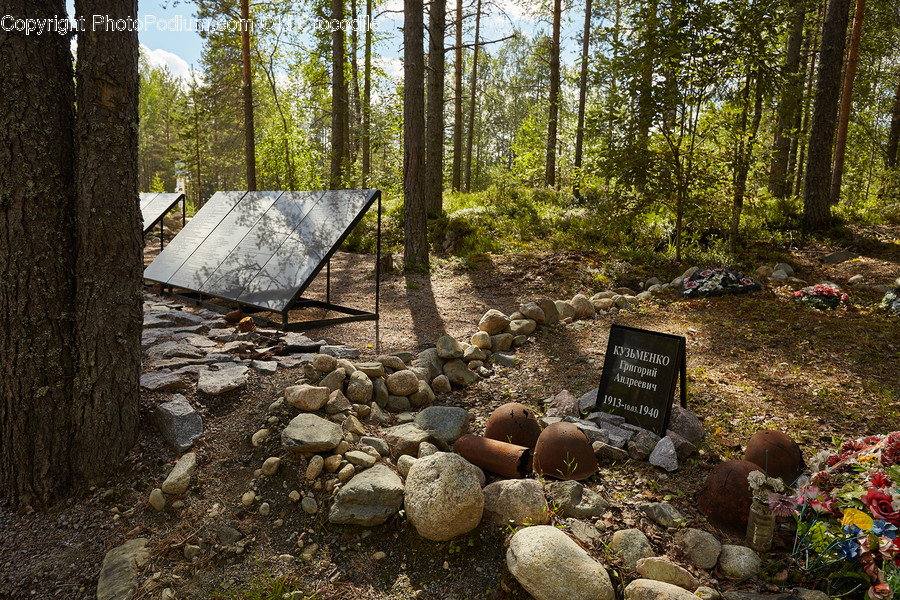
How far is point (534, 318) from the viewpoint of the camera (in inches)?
217

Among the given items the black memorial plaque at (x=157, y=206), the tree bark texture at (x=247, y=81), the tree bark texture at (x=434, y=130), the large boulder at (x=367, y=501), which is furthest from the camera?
the tree bark texture at (x=247, y=81)

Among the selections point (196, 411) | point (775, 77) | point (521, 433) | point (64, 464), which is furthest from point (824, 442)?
point (775, 77)

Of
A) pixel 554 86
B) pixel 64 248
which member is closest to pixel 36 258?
pixel 64 248

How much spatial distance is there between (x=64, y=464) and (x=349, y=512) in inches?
59.5

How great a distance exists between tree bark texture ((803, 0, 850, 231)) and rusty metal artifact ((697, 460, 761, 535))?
27.4 feet

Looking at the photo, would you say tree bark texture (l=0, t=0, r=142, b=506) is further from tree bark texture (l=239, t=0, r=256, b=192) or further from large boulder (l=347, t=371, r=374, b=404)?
tree bark texture (l=239, t=0, r=256, b=192)

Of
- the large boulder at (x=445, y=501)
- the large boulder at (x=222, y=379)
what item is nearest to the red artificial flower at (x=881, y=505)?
the large boulder at (x=445, y=501)

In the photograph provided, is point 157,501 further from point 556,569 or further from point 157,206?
point 157,206

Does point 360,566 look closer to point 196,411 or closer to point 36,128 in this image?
point 196,411

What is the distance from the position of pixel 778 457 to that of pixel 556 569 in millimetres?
1429

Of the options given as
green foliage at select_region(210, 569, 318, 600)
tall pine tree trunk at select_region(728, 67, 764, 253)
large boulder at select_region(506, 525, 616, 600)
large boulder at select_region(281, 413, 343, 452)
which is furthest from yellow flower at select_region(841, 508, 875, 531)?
tall pine tree trunk at select_region(728, 67, 764, 253)

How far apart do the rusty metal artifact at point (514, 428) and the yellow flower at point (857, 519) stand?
149cm

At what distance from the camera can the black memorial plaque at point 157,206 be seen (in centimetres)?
820

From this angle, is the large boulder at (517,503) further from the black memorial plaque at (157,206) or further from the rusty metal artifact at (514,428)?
the black memorial plaque at (157,206)
